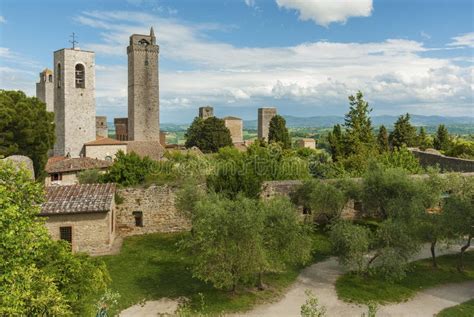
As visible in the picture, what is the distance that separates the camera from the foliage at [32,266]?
22.7ft

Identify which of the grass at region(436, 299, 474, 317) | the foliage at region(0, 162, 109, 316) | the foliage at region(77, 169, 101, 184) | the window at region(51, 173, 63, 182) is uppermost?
the foliage at region(0, 162, 109, 316)

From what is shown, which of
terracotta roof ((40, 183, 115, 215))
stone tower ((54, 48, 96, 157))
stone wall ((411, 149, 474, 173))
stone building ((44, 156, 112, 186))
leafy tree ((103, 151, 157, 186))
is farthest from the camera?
stone tower ((54, 48, 96, 157))

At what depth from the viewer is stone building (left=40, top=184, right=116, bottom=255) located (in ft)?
60.7

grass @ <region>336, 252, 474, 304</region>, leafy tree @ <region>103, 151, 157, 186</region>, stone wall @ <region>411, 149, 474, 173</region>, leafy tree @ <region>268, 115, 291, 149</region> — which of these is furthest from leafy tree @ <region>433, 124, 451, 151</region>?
leafy tree @ <region>103, 151, 157, 186</region>

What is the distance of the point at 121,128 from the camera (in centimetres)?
6956

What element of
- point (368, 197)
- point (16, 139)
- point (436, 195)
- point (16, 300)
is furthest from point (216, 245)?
point (16, 139)

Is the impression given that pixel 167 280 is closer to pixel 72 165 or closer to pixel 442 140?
pixel 72 165

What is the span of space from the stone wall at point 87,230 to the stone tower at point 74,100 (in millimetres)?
37151

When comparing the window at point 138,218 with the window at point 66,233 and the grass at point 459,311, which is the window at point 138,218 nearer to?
the window at point 66,233

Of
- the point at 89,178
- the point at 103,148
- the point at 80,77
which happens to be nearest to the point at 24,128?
the point at 89,178

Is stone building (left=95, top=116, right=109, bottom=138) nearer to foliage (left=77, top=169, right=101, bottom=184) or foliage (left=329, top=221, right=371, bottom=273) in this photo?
foliage (left=77, top=169, right=101, bottom=184)

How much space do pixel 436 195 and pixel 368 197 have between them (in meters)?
3.31

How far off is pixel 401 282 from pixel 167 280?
9072mm

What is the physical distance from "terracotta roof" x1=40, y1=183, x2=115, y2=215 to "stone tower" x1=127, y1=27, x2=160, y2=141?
1765 inches
